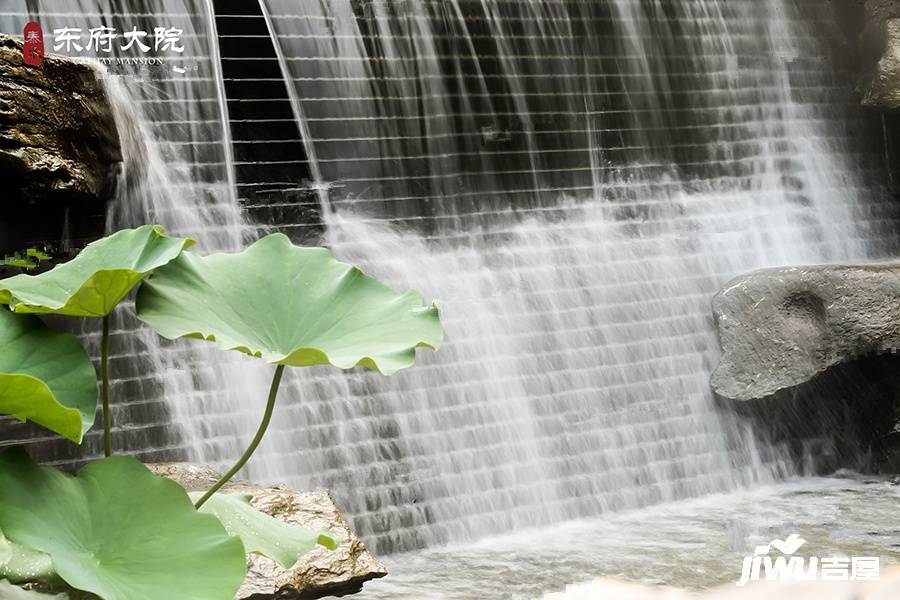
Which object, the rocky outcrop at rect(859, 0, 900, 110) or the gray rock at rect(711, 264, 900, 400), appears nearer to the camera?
the gray rock at rect(711, 264, 900, 400)

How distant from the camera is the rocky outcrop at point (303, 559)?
3.42 meters

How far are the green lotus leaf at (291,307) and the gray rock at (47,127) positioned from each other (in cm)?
239

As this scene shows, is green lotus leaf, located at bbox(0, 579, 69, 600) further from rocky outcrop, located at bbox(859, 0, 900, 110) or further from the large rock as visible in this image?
rocky outcrop, located at bbox(859, 0, 900, 110)

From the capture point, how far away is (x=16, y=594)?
1.47m

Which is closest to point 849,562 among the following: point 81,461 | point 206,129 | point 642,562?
point 642,562

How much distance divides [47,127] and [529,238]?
2634 millimetres

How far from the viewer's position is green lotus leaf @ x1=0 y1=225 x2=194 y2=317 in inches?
64.7

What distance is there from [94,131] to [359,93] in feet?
5.37

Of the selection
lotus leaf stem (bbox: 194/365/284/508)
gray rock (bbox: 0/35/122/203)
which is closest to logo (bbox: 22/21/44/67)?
gray rock (bbox: 0/35/122/203)

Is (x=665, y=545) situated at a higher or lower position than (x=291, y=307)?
lower

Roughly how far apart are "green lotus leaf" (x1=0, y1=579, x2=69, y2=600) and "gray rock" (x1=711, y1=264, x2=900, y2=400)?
4754 mm
